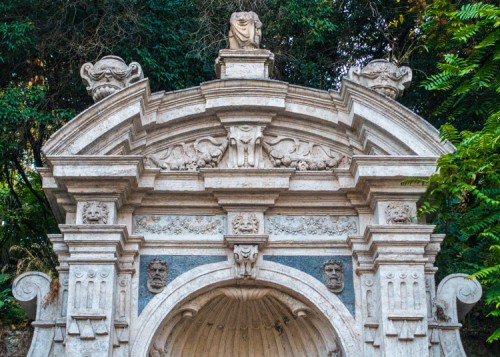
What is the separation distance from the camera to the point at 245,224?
31.8ft

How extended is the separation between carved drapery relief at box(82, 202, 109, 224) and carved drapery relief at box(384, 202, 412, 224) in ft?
10.4

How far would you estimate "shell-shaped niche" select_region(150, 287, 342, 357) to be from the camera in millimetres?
9656

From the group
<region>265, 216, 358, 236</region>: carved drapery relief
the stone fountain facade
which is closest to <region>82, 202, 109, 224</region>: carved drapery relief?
the stone fountain facade

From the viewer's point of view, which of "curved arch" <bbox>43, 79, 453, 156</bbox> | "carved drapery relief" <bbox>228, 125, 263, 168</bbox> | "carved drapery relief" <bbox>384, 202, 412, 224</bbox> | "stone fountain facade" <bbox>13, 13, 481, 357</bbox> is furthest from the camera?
"carved drapery relief" <bbox>228, 125, 263, 168</bbox>

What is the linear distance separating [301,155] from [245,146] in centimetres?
69

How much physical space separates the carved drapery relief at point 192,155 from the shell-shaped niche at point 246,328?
4.95 ft

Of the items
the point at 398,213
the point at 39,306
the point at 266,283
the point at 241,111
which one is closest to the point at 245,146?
the point at 241,111

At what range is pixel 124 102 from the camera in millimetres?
9648

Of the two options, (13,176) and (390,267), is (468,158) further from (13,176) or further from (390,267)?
(13,176)

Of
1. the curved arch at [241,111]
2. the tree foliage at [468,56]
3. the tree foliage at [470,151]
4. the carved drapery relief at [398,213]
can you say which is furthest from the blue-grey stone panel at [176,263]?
the tree foliage at [468,56]

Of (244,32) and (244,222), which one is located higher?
(244,32)

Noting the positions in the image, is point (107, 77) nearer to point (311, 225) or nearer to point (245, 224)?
point (245, 224)

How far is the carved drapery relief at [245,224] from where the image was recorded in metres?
9.67

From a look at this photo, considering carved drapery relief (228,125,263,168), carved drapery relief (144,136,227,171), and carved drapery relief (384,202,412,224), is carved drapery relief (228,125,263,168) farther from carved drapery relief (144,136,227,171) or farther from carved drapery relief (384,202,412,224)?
carved drapery relief (384,202,412,224)
